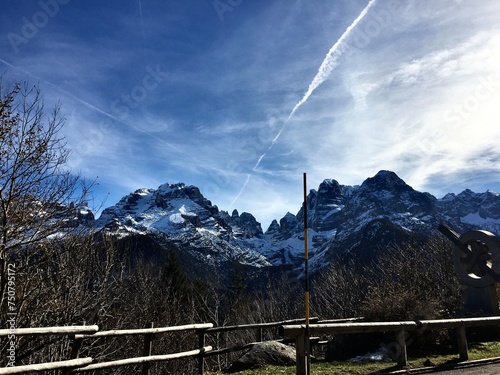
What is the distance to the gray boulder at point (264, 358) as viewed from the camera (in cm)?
1134

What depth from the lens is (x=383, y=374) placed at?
7.54 meters

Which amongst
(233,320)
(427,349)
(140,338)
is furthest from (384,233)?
(427,349)

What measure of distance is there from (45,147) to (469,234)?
1668cm

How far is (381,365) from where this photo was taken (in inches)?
349

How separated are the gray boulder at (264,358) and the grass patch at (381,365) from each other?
1.40 feet

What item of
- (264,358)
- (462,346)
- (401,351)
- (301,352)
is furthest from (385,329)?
(264,358)

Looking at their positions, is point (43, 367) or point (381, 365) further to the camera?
point (381, 365)

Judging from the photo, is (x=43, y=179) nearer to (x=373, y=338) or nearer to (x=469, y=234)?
(x=373, y=338)

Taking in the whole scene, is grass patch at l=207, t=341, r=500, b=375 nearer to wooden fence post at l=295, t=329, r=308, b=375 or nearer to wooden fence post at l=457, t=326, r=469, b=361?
wooden fence post at l=457, t=326, r=469, b=361

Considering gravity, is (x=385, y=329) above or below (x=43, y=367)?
above

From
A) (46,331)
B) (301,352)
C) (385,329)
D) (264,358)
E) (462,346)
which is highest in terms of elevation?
(46,331)

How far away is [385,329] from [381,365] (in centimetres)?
126

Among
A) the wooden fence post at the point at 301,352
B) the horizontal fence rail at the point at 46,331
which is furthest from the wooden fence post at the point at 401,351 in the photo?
the horizontal fence rail at the point at 46,331

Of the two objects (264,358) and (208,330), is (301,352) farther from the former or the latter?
(264,358)
